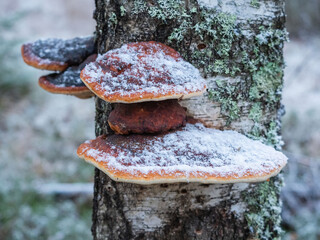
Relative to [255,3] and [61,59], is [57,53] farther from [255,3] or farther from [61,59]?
[255,3]

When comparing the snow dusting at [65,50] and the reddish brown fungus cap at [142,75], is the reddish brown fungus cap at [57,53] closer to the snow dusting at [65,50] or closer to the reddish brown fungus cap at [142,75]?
the snow dusting at [65,50]

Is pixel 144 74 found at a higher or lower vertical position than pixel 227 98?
→ higher

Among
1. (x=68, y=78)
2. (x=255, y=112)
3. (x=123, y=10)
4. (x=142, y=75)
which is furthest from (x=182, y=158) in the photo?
(x=68, y=78)

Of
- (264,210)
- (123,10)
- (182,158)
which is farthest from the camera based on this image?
(264,210)

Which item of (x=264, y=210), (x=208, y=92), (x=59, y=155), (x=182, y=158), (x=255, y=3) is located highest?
(x=255, y=3)

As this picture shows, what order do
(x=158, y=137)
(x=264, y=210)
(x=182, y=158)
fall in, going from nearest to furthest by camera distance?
1. (x=182, y=158)
2. (x=158, y=137)
3. (x=264, y=210)

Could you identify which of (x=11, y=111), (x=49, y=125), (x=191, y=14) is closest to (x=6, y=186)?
(x=49, y=125)

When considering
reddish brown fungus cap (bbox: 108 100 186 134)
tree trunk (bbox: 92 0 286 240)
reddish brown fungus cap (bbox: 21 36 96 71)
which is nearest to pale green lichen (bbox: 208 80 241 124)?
tree trunk (bbox: 92 0 286 240)

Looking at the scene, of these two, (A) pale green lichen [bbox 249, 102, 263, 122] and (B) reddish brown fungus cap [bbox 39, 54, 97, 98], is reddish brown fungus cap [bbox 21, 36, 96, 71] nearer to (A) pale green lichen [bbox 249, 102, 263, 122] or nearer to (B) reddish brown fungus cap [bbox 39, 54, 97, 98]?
(B) reddish brown fungus cap [bbox 39, 54, 97, 98]

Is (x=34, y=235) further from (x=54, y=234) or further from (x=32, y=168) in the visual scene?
(x=32, y=168)
